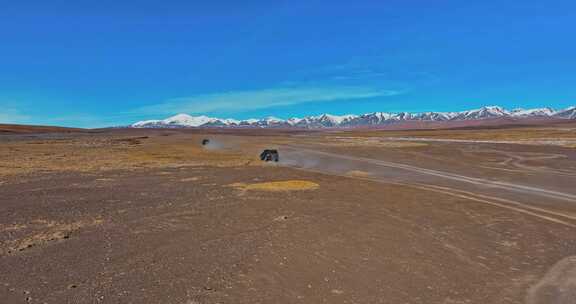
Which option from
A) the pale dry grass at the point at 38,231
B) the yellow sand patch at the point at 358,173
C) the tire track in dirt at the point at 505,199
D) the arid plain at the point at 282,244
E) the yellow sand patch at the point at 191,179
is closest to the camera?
the arid plain at the point at 282,244

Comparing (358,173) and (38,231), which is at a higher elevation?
(38,231)

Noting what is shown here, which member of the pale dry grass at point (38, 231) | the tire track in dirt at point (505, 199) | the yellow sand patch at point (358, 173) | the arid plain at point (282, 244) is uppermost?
the pale dry grass at point (38, 231)

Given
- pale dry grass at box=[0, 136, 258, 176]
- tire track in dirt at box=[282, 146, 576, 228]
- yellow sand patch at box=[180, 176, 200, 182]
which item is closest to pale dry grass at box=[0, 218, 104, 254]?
yellow sand patch at box=[180, 176, 200, 182]

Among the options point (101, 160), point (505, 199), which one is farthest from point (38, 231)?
point (101, 160)

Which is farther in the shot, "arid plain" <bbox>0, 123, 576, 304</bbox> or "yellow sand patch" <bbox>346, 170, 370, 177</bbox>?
"yellow sand patch" <bbox>346, 170, 370, 177</bbox>

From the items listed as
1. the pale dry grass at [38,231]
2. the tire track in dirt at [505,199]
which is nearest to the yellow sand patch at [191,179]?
the pale dry grass at [38,231]

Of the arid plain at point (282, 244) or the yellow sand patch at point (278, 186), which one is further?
the yellow sand patch at point (278, 186)

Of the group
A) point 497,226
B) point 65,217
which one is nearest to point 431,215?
point 497,226

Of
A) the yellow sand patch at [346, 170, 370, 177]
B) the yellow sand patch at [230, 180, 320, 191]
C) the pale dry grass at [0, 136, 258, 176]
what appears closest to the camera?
the yellow sand patch at [230, 180, 320, 191]

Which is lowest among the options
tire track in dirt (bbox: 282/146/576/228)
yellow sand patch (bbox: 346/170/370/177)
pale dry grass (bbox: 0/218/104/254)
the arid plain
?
yellow sand patch (bbox: 346/170/370/177)

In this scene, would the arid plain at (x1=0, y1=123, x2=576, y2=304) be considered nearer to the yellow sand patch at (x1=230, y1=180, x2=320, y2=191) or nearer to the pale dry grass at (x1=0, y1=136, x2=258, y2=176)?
the yellow sand patch at (x1=230, y1=180, x2=320, y2=191)

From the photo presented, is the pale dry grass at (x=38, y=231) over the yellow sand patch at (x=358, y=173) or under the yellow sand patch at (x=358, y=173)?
over

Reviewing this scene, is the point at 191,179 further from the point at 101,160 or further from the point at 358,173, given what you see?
the point at 101,160

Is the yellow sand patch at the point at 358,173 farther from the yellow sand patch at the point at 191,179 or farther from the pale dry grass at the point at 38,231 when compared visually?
the pale dry grass at the point at 38,231
